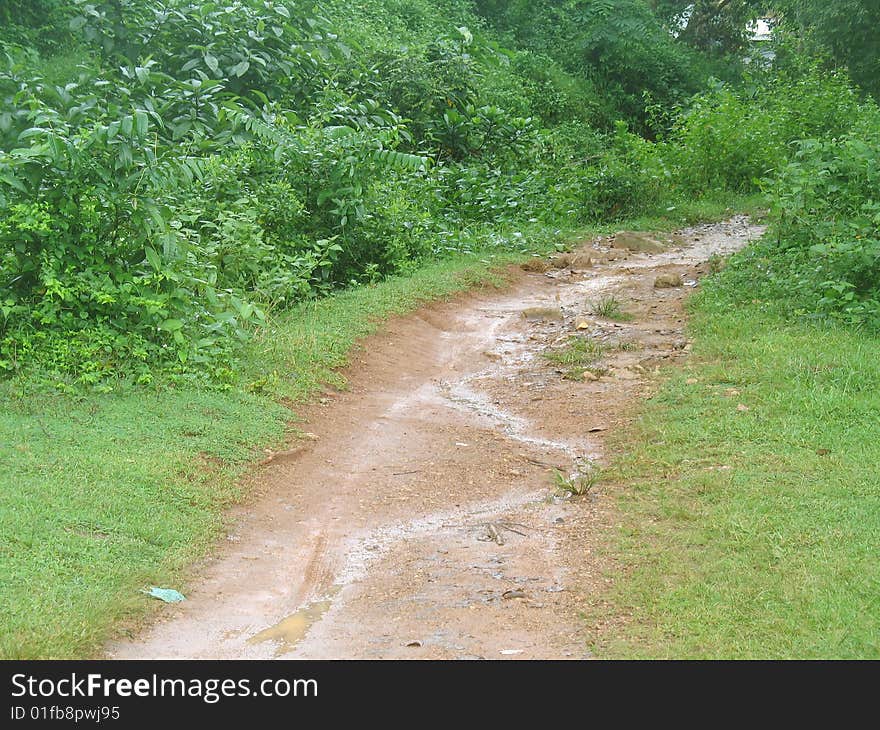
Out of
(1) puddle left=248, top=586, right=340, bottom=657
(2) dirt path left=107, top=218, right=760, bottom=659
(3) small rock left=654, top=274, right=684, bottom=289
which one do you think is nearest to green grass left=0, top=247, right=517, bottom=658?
(2) dirt path left=107, top=218, right=760, bottom=659

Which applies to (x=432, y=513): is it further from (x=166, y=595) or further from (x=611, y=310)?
(x=611, y=310)

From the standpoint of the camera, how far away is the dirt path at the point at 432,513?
4.05 metres

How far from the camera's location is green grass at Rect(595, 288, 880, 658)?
12.6ft

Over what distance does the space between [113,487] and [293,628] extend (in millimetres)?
1463

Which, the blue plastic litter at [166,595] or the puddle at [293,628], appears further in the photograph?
the blue plastic litter at [166,595]

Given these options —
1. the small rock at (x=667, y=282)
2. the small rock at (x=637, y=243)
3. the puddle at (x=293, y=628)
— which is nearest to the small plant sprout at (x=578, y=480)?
the puddle at (x=293, y=628)

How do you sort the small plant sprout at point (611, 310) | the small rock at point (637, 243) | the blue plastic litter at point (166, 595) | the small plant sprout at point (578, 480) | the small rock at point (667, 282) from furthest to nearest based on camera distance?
the small rock at point (637, 243), the small rock at point (667, 282), the small plant sprout at point (611, 310), the small plant sprout at point (578, 480), the blue plastic litter at point (166, 595)

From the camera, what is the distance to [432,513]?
5430 mm

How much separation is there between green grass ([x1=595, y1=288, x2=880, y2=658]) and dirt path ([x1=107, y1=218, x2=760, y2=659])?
0.29 m

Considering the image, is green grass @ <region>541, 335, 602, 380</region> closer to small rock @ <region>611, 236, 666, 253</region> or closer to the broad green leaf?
the broad green leaf

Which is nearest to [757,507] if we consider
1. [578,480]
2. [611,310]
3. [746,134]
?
[578,480]

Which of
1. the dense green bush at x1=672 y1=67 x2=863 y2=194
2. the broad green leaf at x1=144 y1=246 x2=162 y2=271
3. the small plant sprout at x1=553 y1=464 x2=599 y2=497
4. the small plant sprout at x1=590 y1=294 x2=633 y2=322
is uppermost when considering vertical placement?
the dense green bush at x1=672 y1=67 x2=863 y2=194

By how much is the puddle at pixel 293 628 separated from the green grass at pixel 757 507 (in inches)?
45.9

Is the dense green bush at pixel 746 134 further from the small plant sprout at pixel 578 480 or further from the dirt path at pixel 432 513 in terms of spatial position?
the small plant sprout at pixel 578 480
